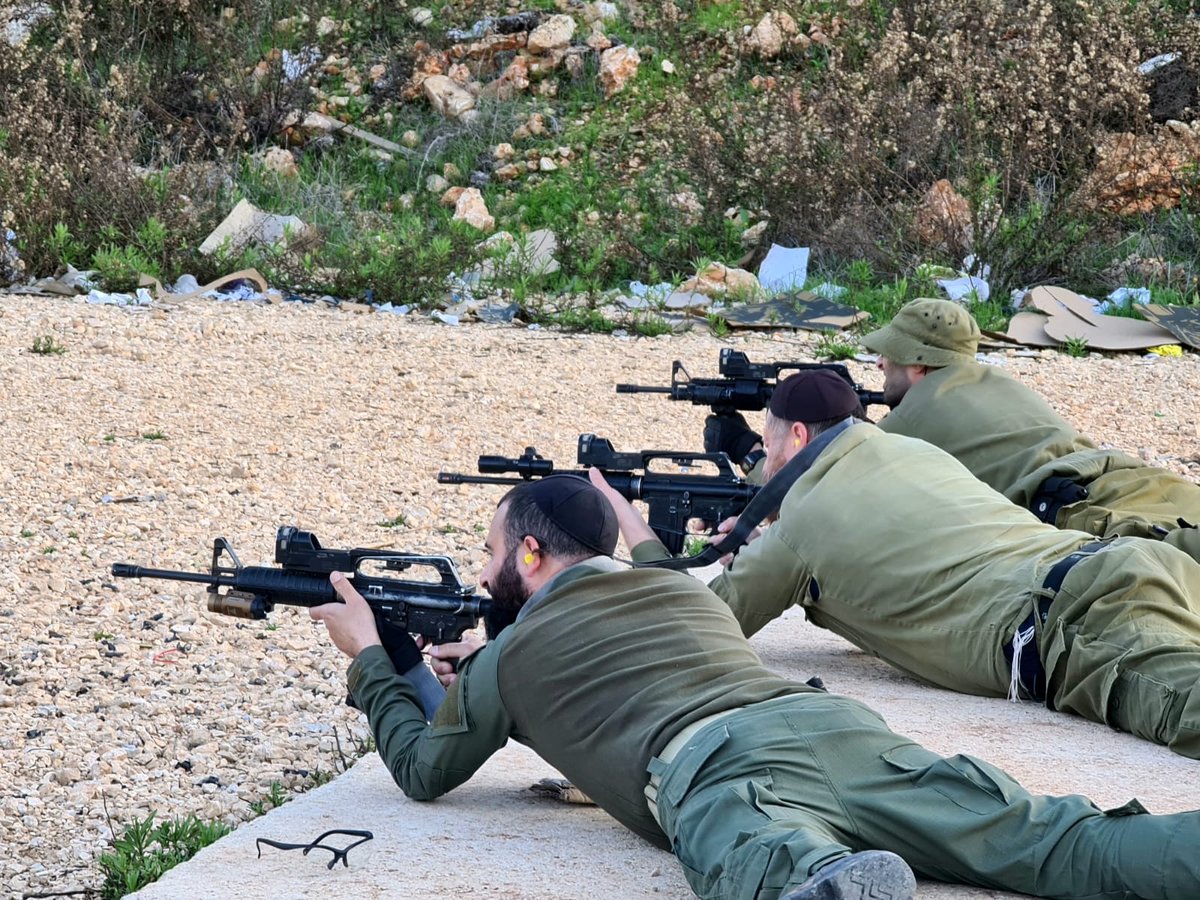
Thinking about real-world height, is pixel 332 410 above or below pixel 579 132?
below

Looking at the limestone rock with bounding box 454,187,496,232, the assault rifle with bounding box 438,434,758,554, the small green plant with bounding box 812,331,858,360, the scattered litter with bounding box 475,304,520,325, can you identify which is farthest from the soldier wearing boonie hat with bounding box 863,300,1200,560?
the limestone rock with bounding box 454,187,496,232

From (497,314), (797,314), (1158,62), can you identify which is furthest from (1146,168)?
(497,314)

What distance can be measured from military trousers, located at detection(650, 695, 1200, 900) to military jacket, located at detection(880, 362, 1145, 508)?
2.62 metres

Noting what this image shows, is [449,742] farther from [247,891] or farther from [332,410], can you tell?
[332,410]

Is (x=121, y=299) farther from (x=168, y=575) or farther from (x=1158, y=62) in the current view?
(x=1158, y=62)

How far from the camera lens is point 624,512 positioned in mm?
4527

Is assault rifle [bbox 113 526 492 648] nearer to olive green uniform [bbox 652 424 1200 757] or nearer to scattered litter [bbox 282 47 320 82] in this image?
olive green uniform [bbox 652 424 1200 757]

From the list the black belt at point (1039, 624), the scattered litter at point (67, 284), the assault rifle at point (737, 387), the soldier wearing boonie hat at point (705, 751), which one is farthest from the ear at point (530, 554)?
the scattered litter at point (67, 284)

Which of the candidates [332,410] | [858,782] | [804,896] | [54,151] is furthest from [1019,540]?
[54,151]

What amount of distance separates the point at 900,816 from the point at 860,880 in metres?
0.36

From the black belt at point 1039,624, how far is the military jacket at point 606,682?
1.05 m

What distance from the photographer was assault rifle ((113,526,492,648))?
3.37 m

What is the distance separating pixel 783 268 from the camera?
10.6 metres

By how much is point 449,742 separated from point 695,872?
653 millimetres
